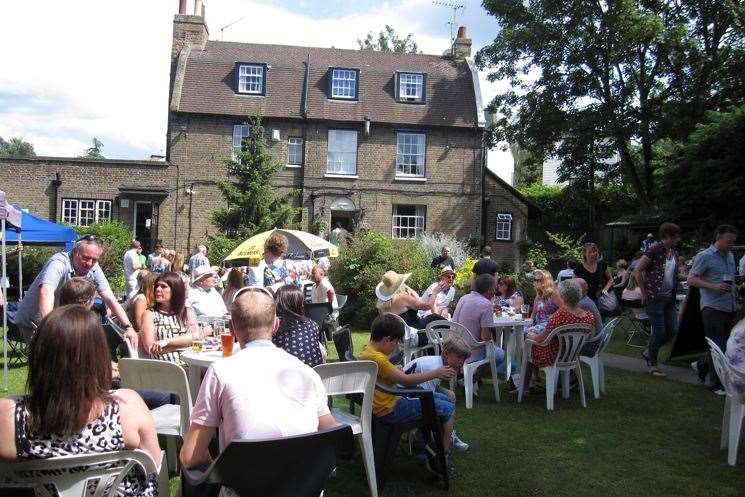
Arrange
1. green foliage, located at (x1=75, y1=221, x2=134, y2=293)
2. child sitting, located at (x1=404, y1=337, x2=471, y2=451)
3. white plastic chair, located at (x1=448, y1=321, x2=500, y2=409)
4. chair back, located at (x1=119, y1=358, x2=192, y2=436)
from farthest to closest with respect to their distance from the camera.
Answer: green foliage, located at (x1=75, y1=221, x2=134, y2=293) < white plastic chair, located at (x1=448, y1=321, x2=500, y2=409) < child sitting, located at (x1=404, y1=337, x2=471, y2=451) < chair back, located at (x1=119, y1=358, x2=192, y2=436)

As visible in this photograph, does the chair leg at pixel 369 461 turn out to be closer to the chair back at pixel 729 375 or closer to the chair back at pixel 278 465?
the chair back at pixel 278 465

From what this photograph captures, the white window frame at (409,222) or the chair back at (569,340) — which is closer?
the chair back at (569,340)

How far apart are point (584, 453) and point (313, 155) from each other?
20.8 m

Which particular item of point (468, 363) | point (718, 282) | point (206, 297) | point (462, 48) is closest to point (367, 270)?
point (206, 297)

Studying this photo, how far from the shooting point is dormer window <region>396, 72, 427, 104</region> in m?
26.2

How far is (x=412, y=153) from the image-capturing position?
25.8 m

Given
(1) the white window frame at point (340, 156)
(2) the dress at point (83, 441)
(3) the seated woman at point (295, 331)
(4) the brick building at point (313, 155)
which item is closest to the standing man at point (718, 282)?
(3) the seated woman at point (295, 331)

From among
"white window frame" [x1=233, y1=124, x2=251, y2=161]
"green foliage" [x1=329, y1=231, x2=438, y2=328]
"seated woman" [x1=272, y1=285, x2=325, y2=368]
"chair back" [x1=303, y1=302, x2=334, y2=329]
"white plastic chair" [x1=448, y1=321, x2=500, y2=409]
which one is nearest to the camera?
"seated woman" [x1=272, y1=285, x2=325, y2=368]

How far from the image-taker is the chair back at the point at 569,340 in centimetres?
660

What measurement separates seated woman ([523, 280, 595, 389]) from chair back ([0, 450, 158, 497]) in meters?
4.85

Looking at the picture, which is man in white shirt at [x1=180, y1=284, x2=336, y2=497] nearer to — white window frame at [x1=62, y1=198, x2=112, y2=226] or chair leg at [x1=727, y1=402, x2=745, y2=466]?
chair leg at [x1=727, y1=402, x2=745, y2=466]

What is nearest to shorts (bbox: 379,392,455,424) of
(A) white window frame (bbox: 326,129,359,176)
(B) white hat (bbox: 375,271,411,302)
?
(B) white hat (bbox: 375,271,411,302)

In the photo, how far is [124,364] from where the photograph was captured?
3961mm

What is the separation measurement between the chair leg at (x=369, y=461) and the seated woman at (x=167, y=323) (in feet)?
5.63
